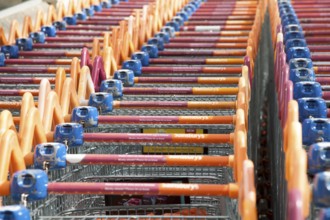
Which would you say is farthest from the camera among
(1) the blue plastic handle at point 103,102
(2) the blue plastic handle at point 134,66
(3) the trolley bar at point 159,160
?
(2) the blue plastic handle at point 134,66

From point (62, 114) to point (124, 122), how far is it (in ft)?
0.90

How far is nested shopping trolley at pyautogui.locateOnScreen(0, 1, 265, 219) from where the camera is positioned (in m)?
2.71

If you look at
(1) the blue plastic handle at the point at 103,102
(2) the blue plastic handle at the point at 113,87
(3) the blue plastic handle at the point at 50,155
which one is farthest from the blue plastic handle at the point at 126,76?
(3) the blue plastic handle at the point at 50,155

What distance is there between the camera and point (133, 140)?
329 cm

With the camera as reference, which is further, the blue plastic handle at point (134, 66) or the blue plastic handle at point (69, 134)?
the blue plastic handle at point (134, 66)

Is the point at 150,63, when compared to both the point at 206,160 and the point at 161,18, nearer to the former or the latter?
the point at 161,18

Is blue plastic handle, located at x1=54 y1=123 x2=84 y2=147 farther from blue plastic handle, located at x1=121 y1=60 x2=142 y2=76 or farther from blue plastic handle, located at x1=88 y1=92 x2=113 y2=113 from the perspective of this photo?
blue plastic handle, located at x1=121 y1=60 x2=142 y2=76

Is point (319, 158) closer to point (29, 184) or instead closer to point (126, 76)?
point (29, 184)

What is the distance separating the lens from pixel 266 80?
7008 mm

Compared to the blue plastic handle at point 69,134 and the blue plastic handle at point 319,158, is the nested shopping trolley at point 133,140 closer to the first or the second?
the blue plastic handle at point 69,134

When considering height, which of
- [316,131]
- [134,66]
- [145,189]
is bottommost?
[145,189]

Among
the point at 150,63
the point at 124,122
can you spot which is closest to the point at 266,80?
the point at 150,63

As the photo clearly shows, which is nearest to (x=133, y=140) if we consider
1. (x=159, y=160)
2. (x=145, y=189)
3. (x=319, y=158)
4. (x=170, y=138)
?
(x=170, y=138)

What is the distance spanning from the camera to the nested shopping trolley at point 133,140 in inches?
107
